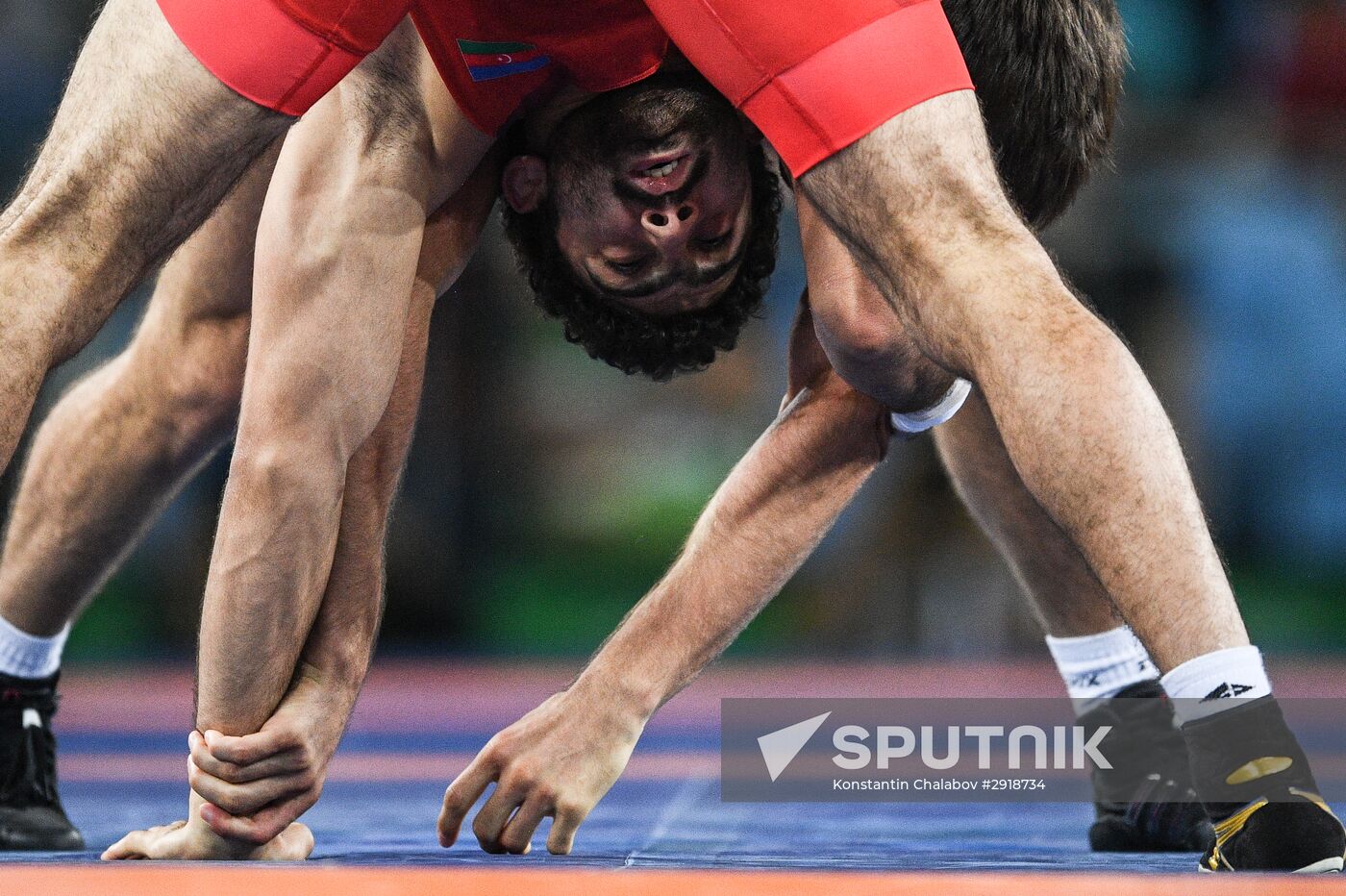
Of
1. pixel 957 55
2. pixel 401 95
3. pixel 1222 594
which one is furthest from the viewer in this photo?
pixel 401 95

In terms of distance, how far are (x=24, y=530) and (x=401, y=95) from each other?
2.75 feet

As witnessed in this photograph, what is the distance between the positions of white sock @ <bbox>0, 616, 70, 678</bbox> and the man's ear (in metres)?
0.84

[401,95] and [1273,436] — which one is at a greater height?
[401,95]

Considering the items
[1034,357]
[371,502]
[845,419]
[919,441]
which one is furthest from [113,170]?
[919,441]

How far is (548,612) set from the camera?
5.02 metres

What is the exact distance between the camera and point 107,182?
4.41 feet

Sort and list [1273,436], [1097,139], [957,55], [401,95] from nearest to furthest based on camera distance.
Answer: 1. [957,55]
2. [401,95]
3. [1097,139]
4. [1273,436]

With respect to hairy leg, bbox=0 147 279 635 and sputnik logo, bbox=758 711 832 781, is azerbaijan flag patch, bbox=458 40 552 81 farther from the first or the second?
sputnik logo, bbox=758 711 832 781

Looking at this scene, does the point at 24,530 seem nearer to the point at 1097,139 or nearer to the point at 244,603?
the point at 244,603

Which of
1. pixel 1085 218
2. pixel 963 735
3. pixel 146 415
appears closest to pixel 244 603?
pixel 146 415

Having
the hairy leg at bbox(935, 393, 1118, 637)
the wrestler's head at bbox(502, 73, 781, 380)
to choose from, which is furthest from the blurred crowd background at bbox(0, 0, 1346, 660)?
the wrestler's head at bbox(502, 73, 781, 380)

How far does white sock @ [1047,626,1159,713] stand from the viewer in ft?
6.86

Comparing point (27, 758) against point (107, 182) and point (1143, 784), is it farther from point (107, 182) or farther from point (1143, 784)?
point (1143, 784)

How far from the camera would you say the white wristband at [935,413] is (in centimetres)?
187
